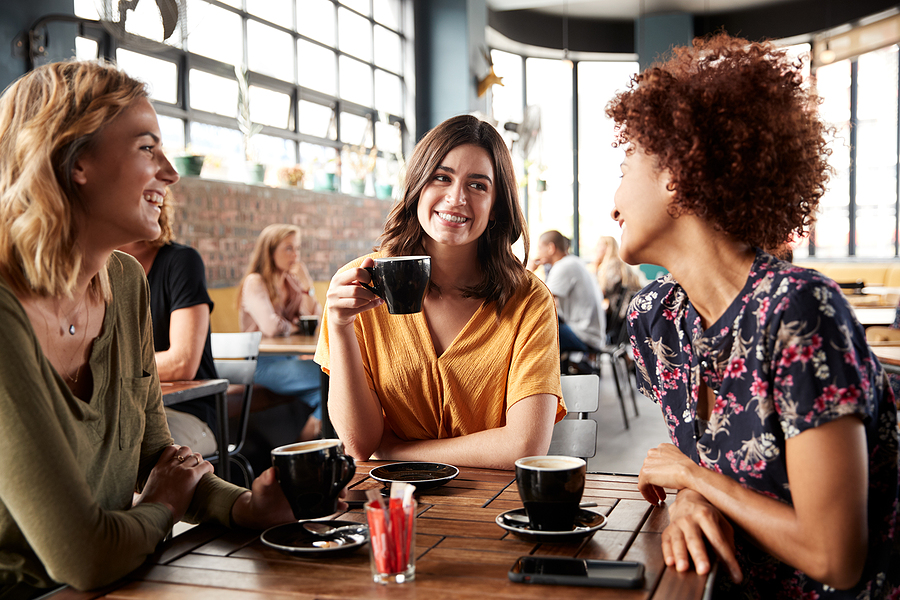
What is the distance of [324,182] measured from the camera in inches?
266

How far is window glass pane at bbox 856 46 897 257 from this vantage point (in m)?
10.0

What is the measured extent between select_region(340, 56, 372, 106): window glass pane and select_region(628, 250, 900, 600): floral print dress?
22.8 ft

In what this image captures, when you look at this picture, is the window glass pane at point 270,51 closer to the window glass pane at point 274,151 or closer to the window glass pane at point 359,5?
the window glass pane at point 274,151

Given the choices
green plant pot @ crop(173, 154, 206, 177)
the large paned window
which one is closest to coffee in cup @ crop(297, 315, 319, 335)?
green plant pot @ crop(173, 154, 206, 177)

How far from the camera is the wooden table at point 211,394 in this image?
7.36 ft

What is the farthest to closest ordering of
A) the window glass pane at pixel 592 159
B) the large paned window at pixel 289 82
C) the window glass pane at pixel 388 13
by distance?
the window glass pane at pixel 592 159, the window glass pane at pixel 388 13, the large paned window at pixel 289 82

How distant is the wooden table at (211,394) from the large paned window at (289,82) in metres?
2.90

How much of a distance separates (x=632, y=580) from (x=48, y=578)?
715 mm


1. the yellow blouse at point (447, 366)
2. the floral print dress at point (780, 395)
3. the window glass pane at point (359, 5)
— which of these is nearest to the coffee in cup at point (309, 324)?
the yellow blouse at point (447, 366)

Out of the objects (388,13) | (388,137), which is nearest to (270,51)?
(388,137)

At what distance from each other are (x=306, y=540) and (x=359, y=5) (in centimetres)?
781

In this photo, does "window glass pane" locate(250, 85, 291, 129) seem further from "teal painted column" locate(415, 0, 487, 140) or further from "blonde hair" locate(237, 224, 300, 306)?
"teal painted column" locate(415, 0, 487, 140)

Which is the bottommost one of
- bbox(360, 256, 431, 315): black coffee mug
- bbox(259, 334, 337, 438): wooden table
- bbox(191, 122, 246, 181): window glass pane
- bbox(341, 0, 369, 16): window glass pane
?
bbox(259, 334, 337, 438): wooden table

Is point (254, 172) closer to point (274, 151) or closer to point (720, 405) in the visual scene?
point (274, 151)
